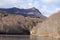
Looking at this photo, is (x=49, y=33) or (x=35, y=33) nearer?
(x=49, y=33)

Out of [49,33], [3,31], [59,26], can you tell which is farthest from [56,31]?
[3,31]

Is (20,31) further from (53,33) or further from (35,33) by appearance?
(53,33)

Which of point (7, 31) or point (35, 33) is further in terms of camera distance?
point (7, 31)

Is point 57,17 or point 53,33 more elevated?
point 57,17

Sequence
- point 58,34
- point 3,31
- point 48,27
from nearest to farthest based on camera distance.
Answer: point 58,34
point 48,27
point 3,31

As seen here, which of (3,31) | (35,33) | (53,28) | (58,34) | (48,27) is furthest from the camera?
(3,31)

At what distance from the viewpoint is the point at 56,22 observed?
123 meters

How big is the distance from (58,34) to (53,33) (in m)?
6.69

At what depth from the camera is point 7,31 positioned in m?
198

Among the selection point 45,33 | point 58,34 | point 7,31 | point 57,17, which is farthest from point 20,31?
point 58,34

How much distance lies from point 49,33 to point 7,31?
7769 cm

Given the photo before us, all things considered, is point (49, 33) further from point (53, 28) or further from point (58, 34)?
point (58, 34)

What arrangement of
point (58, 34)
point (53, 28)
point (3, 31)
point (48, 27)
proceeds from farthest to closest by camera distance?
1. point (3, 31)
2. point (48, 27)
3. point (53, 28)
4. point (58, 34)

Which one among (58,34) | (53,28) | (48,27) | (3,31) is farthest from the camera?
(3,31)
